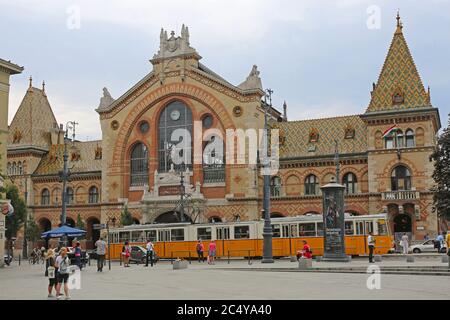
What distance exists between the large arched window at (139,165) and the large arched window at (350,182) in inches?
787

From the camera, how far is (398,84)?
Answer: 173ft

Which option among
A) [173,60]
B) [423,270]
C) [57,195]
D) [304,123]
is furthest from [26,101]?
[423,270]

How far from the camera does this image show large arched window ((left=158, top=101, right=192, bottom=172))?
60719 millimetres

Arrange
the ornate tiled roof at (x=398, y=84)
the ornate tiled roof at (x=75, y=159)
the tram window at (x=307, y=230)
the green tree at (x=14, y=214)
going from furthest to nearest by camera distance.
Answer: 1. the ornate tiled roof at (x=75, y=159)
2. the green tree at (x=14, y=214)
3. the ornate tiled roof at (x=398, y=84)
4. the tram window at (x=307, y=230)

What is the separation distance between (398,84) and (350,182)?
9.37 m

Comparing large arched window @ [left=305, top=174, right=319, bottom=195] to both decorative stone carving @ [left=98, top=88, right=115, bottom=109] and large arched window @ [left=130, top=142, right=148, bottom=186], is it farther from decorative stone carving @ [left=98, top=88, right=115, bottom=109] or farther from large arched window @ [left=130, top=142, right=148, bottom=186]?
decorative stone carving @ [left=98, top=88, right=115, bottom=109]

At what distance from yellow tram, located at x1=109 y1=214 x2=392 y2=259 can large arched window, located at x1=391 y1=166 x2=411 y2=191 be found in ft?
35.8

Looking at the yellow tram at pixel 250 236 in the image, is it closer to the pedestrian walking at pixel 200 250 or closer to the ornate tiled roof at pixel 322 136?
the pedestrian walking at pixel 200 250

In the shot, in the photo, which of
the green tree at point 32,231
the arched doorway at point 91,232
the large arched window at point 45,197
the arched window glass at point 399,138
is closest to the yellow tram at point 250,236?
the arched window glass at point 399,138

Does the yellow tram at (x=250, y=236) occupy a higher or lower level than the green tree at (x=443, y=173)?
lower

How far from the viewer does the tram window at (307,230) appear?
1638 inches

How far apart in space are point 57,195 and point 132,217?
12287 millimetres

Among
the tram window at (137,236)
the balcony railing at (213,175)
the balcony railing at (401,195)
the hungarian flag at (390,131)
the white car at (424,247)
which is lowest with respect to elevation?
the white car at (424,247)

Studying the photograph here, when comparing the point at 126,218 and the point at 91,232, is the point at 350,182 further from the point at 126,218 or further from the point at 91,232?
the point at 91,232
